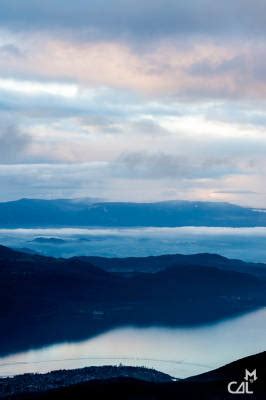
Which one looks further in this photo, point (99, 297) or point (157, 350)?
point (99, 297)

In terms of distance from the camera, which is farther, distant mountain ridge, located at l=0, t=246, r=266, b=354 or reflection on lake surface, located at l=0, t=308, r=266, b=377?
distant mountain ridge, located at l=0, t=246, r=266, b=354

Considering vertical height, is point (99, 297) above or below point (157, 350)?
above

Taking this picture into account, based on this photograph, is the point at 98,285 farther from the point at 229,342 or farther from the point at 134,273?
the point at 229,342

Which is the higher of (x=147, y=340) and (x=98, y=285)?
(x=98, y=285)

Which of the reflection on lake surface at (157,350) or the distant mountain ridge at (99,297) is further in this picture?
the distant mountain ridge at (99,297)

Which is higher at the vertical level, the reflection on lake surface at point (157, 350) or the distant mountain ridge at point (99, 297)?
the distant mountain ridge at point (99, 297)

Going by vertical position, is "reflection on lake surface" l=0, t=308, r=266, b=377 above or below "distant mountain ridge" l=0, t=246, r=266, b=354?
below

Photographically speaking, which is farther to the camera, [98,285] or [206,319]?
[98,285]

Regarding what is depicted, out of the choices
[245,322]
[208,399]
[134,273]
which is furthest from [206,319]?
[208,399]
